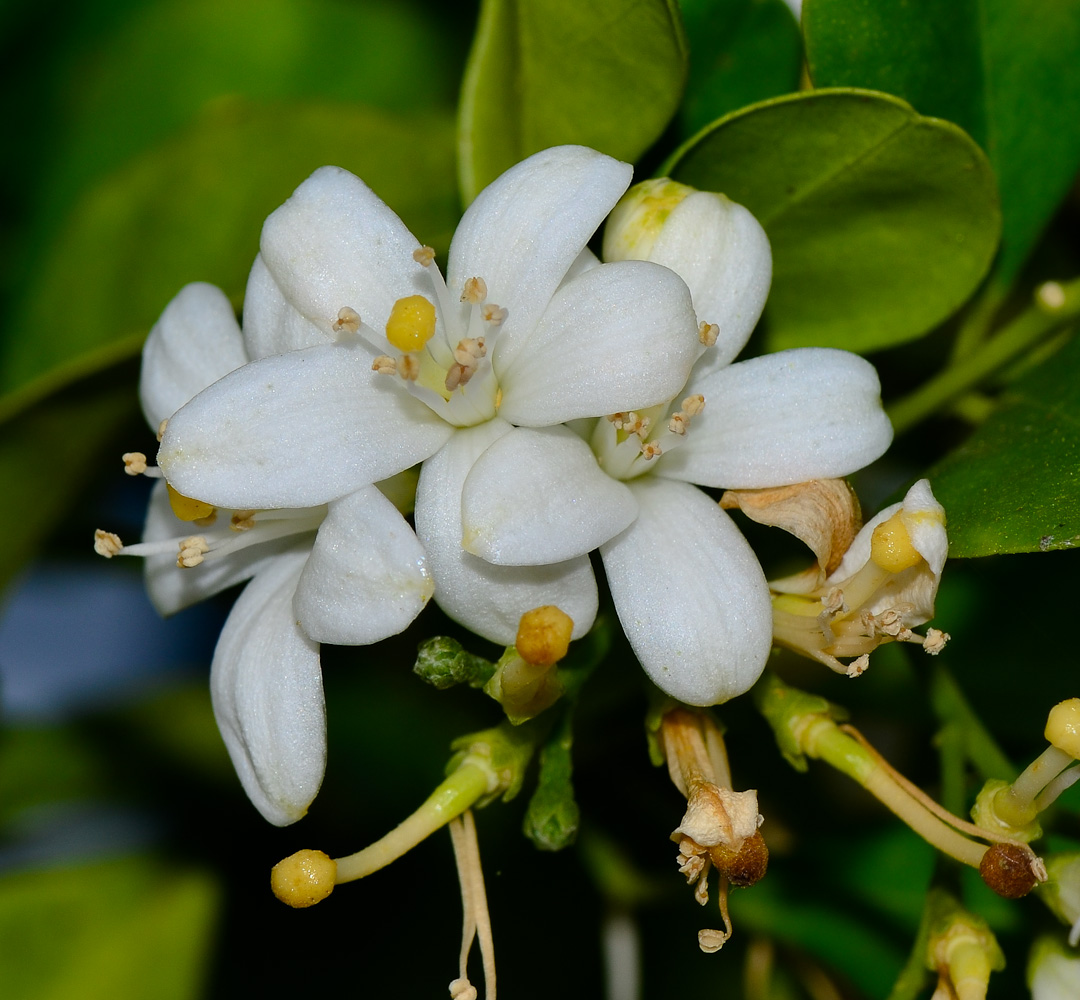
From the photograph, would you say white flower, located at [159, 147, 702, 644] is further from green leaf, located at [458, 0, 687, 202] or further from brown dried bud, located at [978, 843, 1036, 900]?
brown dried bud, located at [978, 843, 1036, 900]

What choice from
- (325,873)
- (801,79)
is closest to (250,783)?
(325,873)

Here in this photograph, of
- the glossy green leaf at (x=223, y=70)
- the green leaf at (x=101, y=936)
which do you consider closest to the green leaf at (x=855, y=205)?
the glossy green leaf at (x=223, y=70)

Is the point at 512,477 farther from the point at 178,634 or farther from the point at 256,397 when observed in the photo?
the point at 178,634

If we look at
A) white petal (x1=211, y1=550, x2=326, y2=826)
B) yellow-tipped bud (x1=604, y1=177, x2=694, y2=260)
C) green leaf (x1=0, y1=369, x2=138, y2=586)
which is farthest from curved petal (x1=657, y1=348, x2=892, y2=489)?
green leaf (x1=0, y1=369, x2=138, y2=586)

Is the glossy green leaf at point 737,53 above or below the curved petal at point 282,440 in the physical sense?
above

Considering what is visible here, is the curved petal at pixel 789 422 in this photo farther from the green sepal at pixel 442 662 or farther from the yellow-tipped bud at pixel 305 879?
the yellow-tipped bud at pixel 305 879

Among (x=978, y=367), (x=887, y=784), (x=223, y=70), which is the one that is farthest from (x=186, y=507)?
Result: (x=223, y=70)

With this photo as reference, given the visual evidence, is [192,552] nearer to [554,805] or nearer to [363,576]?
[363,576]
